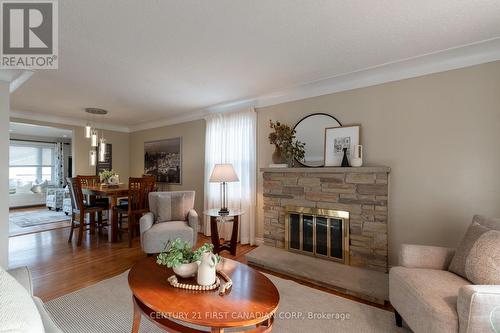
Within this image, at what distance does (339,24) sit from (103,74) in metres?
2.69

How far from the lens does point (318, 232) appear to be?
9.80 feet

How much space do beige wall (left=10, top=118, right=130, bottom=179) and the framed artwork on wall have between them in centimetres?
87

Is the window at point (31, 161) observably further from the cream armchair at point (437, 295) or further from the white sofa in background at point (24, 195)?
the cream armchair at point (437, 295)

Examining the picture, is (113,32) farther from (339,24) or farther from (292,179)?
(292,179)

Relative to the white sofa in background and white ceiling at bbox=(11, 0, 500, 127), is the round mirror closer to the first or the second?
white ceiling at bbox=(11, 0, 500, 127)

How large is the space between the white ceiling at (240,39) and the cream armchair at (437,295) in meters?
1.66

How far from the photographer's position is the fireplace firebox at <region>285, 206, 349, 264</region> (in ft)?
9.17

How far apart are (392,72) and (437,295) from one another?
90.9 inches

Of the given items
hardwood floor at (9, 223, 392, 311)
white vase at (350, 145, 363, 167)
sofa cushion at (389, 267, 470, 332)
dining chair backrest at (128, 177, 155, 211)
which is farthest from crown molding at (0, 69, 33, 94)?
sofa cushion at (389, 267, 470, 332)

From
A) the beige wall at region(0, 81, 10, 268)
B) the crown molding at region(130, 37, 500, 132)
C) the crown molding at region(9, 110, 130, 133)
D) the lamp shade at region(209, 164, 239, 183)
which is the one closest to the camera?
the crown molding at region(130, 37, 500, 132)

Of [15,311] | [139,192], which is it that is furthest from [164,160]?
[15,311]

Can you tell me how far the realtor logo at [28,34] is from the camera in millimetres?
1649

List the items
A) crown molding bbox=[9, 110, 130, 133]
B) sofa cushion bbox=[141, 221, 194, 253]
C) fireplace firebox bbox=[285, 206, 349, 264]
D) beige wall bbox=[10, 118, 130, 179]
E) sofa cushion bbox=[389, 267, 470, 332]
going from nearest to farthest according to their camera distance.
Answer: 1. sofa cushion bbox=[389, 267, 470, 332]
2. fireplace firebox bbox=[285, 206, 349, 264]
3. sofa cushion bbox=[141, 221, 194, 253]
4. crown molding bbox=[9, 110, 130, 133]
5. beige wall bbox=[10, 118, 130, 179]

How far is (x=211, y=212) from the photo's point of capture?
3.43 m
